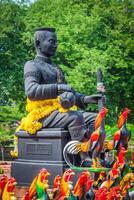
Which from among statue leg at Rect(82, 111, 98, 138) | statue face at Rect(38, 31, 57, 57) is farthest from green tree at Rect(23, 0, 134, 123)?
statue leg at Rect(82, 111, 98, 138)

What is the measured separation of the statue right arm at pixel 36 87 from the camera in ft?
26.4

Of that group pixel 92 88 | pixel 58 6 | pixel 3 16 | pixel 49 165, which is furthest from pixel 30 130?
pixel 58 6

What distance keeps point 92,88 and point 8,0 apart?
5819 mm

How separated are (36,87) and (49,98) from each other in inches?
10.9

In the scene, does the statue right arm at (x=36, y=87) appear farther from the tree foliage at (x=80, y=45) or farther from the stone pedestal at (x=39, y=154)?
the tree foliage at (x=80, y=45)

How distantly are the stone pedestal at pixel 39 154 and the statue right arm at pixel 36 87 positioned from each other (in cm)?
57

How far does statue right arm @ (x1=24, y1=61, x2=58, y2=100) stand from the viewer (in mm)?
8037

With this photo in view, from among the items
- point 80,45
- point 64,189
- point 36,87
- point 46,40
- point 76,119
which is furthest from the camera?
point 80,45

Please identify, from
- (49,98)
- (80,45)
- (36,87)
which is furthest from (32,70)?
(80,45)

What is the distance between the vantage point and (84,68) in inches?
845

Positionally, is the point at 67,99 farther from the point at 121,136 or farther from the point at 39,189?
the point at 39,189

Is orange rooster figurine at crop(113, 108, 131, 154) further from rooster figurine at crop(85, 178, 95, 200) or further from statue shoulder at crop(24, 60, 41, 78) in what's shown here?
rooster figurine at crop(85, 178, 95, 200)

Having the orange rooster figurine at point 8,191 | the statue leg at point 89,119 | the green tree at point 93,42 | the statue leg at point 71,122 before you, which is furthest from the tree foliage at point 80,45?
the orange rooster figurine at point 8,191

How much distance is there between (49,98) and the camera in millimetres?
8164
